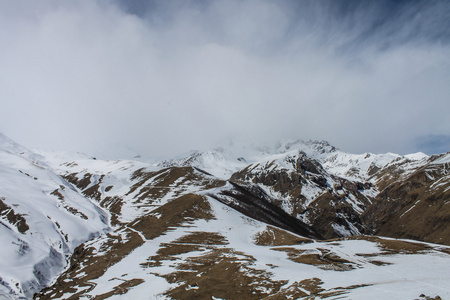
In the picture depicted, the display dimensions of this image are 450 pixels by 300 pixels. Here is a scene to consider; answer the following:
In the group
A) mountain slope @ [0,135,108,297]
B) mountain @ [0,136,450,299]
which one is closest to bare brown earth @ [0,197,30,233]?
Answer: mountain slope @ [0,135,108,297]

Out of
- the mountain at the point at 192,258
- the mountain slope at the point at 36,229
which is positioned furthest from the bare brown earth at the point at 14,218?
the mountain at the point at 192,258

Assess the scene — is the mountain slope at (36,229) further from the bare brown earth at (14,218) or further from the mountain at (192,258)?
the mountain at (192,258)

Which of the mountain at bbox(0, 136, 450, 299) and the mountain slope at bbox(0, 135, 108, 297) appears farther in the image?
the mountain slope at bbox(0, 135, 108, 297)

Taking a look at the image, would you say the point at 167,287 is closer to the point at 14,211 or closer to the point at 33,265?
the point at 33,265

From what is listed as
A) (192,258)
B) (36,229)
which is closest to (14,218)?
(36,229)

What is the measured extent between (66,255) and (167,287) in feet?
225

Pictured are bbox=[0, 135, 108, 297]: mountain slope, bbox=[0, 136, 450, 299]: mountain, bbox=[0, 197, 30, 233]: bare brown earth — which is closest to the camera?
bbox=[0, 136, 450, 299]: mountain

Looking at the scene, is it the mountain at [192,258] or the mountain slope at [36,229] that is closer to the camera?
the mountain at [192,258]

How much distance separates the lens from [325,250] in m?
72.9

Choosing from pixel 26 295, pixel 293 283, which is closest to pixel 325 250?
pixel 293 283

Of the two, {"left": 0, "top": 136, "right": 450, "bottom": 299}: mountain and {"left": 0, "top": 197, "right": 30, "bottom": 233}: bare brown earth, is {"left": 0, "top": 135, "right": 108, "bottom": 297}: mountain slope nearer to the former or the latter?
{"left": 0, "top": 197, "right": 30, "bottom": 233}: bare brown earth

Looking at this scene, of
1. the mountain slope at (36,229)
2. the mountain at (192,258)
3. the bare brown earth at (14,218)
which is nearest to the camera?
the mountain at (192,258)

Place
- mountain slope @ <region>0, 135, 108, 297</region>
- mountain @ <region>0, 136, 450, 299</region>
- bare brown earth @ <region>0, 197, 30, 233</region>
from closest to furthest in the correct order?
mountain @ <region>0, 136, 450, 299</region>, mountain slope @ <region>0, 135, 108, 297</region>, bare brown earth @ <region>0, 197, 30, 233</region>

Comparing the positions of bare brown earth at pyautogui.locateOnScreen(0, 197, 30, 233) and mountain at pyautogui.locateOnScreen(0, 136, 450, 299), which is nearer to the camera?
mountain at pyautogui.locateOnScreen(0, 136, 450, 299)
